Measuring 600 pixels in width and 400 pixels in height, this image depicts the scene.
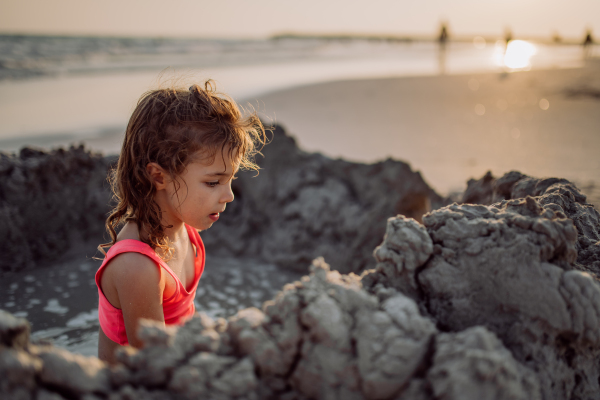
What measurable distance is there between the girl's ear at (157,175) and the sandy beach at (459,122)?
10.9ft

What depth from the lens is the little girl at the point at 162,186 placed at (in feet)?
5.54

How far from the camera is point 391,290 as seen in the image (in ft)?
3.85

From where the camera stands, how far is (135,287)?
1.66 m

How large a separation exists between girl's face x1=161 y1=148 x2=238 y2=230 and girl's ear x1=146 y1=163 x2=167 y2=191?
28 mm

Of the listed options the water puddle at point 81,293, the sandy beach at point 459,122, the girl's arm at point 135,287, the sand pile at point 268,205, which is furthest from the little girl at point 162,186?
the sandy beach at point 459,122

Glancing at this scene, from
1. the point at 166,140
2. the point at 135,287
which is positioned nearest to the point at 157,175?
the point at 166,140

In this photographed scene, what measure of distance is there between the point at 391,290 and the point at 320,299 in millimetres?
253

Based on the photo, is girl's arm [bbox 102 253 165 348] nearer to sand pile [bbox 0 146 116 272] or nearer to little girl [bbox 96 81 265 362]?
little girl [bbox 96 81 265 362]

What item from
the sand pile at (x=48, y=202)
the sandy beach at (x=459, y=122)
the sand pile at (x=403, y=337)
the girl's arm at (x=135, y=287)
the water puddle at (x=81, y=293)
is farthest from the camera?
the sandy beach at (x=459, y=122)

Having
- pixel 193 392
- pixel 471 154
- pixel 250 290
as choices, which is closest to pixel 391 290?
pixel 193 392

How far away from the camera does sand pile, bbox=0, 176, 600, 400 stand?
2.98 feet

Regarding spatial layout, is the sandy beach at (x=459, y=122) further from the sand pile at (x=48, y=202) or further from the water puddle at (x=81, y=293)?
the sand pile at (x=48, y=202)

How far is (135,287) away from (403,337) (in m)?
1.13

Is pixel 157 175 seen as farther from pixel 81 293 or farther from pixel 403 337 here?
pixel 81 293
